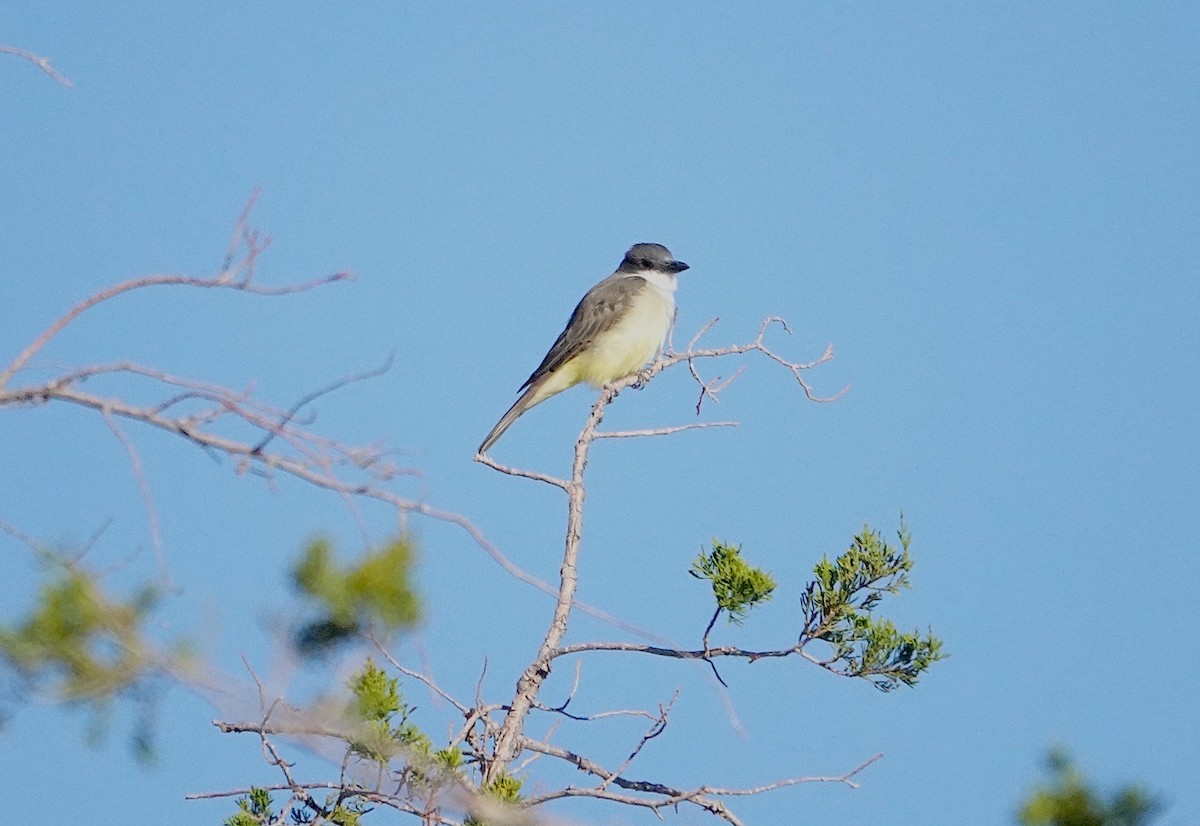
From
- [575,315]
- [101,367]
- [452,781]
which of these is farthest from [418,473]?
[575,315]

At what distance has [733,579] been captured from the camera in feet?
16.5

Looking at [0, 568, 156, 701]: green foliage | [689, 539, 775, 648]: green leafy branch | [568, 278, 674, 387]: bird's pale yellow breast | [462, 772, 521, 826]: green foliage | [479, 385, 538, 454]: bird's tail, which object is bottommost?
[0, 568, 156, 701]: green foliage

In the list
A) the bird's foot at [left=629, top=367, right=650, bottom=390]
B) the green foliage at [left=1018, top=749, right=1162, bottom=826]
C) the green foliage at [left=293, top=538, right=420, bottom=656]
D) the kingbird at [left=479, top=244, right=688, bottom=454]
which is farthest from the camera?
the kingbird at [left=479, top=244, right=688, bottom=454]

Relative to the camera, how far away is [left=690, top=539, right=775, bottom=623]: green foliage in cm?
502

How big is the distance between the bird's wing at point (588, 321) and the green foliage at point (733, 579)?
5.85m

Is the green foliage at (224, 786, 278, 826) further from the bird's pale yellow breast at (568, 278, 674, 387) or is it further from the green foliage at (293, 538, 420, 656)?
the bird's pale yellow breast at (568, 278, 674, 387)

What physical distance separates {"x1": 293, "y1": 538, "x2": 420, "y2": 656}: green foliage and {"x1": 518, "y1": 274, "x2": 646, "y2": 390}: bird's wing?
7.59 meters

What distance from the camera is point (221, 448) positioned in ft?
9.06

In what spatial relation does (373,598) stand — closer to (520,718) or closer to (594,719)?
(520,718)

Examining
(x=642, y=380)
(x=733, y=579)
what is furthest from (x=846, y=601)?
(x=642, y=380)

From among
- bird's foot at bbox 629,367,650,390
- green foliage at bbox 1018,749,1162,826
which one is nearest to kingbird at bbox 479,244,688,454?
bird's foot at bbox 629,367,650,390

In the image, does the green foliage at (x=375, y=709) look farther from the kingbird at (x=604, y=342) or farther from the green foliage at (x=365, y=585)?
the kingbird at (x=604, y=342)

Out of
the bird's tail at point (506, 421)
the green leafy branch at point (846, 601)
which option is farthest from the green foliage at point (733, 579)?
the bird's tail at point (506, 421)

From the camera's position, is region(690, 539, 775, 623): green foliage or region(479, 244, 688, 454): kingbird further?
region(479, 244, 688, 454): kingbird
